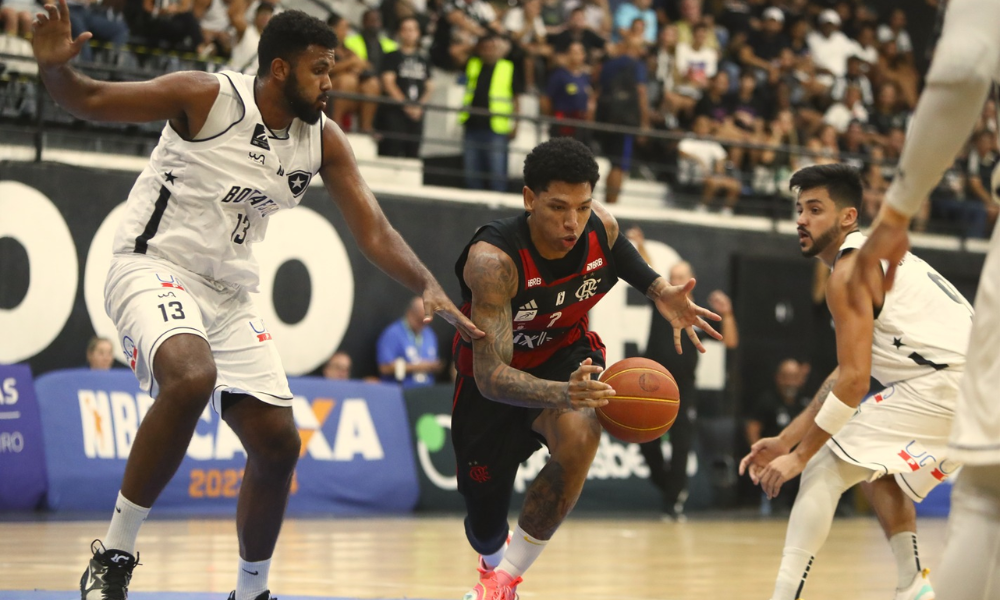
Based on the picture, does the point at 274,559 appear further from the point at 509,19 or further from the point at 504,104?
the point at 509,19

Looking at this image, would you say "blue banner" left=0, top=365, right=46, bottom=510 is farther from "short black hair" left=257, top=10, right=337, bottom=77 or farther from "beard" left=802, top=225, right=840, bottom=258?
"beard" left=802, top=225, right=840, bottom=258

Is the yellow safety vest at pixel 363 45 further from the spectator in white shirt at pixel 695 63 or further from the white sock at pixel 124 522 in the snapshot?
the white sock at pixel 124 522

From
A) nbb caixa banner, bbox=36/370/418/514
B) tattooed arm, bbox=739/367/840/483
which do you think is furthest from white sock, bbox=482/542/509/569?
nbb caixa banner, bbox=36/370/418/514

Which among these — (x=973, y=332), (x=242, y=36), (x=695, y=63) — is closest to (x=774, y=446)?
(x=973, y=332)

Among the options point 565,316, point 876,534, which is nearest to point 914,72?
point 876,534

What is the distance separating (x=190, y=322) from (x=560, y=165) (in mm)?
1677

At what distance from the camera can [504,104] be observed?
49.3ft

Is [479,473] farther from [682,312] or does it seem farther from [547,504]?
[682,312]

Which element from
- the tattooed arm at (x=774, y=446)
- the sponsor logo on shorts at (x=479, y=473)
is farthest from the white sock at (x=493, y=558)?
the tattooed arm at (x=774, y=446)

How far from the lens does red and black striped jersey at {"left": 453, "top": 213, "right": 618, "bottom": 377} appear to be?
5562 millimetres

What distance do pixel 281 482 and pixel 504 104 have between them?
10.3 m

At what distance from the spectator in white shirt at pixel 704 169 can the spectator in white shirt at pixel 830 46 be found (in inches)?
159

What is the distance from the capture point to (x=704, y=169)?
16891 mm

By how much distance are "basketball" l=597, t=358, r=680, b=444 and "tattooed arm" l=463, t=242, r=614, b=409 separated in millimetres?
145
